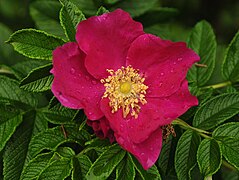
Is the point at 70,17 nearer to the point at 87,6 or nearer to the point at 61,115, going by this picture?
the point at 61,115

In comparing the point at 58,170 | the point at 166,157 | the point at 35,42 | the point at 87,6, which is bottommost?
the point at 166,157

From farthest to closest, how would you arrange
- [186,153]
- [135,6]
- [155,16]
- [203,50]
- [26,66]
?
[155,16] < [135,6] < [203,50] < [26,66] < [186,153]

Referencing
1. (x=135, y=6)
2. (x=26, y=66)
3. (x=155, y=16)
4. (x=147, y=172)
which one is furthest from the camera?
(x=155, y=16)

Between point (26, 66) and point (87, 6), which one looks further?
point (87, 6)

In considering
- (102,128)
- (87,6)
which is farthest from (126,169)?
(87,6)

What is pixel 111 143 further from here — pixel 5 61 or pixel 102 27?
pixel 5 61

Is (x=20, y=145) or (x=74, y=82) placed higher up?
(x=74, y=82)

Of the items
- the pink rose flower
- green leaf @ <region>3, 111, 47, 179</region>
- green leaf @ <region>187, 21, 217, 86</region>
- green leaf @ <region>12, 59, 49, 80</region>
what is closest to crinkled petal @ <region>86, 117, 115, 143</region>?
the pink rose flower

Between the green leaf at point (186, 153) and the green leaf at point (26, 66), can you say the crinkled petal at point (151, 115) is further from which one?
the green leaf at point (26, 66)
